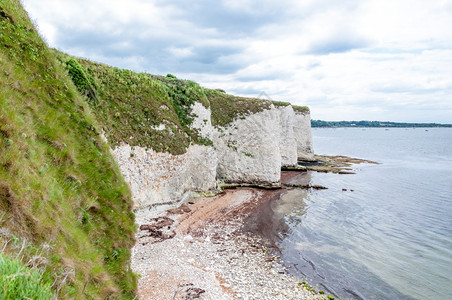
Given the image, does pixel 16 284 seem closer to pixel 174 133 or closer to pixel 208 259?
pixel 208 259

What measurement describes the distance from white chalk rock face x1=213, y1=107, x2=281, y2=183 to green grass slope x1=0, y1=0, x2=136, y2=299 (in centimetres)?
3269

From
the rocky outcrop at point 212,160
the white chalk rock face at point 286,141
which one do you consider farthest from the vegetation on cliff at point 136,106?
the white chalk rock face at point 286,141

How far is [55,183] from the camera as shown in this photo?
7.52 m

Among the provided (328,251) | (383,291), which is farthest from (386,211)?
(383,291)

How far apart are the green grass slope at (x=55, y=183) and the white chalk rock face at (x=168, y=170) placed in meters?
13.0

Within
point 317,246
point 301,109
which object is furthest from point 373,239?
point 301,109

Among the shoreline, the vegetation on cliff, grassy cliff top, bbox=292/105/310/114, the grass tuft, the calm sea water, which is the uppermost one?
grassy cliff top, bbox=292/105/310/114

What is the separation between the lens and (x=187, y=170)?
33656mm

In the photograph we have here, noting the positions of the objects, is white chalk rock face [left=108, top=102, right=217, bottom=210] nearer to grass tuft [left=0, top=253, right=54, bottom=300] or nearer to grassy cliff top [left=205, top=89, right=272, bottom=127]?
grassy cliff top [left=205, top=89, right=272, bottom=127]

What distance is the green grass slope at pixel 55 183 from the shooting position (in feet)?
18.1

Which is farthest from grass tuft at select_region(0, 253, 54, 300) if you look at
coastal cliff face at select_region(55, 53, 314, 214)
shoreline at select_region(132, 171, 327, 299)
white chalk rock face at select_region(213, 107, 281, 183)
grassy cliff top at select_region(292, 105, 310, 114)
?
grassy cliff top at select_region(292, 105, 310, 114)

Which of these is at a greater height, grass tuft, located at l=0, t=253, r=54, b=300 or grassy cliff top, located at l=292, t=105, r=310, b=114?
grassy cliff top, located at l=292, t=105, r=310, b=114

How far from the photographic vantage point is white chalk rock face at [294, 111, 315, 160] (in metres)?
80.2

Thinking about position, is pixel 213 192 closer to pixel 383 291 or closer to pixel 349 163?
pixel 383 291
